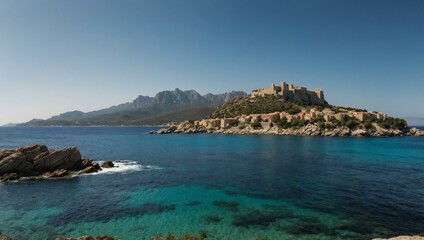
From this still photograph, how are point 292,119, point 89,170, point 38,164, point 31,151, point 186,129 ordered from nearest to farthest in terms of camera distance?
point 38,164, point 31,151, point 89,170, point 292,119, point 186,129

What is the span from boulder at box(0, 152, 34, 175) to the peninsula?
352 ft

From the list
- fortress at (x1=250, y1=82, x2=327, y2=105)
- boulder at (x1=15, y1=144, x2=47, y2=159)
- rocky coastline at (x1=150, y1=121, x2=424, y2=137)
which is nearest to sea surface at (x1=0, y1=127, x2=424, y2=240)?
boulder at (x1=15, y1=144, x2=47, y2=159)

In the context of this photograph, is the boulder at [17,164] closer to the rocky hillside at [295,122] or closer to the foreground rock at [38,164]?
the foreground rock at [38,164]

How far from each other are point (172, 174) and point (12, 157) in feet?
79.4

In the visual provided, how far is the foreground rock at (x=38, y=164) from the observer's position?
40531 mm

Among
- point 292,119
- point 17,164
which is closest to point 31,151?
point 17,164

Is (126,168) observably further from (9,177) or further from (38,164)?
(9,177)

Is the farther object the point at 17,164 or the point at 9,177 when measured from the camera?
the point at 17,164

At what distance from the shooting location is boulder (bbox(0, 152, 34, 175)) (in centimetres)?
4059

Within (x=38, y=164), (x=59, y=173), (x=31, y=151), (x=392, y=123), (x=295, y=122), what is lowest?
(x=59, y=173)

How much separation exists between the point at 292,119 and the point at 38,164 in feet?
378

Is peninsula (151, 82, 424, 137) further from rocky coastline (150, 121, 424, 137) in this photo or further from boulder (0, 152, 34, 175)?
boulder (0, 152, 34, 175)

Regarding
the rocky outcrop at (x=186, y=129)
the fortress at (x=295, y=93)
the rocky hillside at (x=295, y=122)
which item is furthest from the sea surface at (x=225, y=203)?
the fortress at (x=295, y=93)

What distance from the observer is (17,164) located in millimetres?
41000
